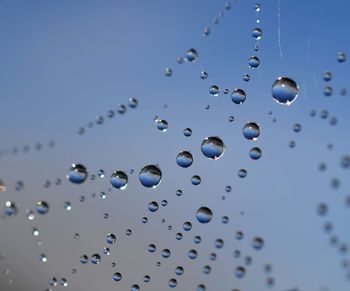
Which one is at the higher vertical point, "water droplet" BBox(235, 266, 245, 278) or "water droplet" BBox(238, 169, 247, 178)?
"water droplet" BBox(238, 169, 247, 178)

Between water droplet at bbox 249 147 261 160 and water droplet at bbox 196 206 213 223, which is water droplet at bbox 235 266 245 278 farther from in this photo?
water droplet at bbox 249 147 261 160

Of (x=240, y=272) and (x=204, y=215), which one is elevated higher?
(x=204, y=215)

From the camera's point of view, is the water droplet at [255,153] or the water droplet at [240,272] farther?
the water droplet at [255,153]

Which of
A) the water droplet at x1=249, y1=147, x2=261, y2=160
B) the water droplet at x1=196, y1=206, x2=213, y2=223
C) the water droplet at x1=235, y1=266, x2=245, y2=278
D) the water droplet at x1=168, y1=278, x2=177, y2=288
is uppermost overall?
the water droplet at x1=249, y1=147, x2=261, y2=160

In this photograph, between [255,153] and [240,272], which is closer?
[240,272]

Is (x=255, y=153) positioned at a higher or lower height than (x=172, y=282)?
higher

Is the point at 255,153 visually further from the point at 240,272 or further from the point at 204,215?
the point at 240,272

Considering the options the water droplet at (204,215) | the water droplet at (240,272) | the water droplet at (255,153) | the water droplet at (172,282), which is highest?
the water droplet at (255,153)

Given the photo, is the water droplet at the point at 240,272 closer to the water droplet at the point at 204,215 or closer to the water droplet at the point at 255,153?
the water droplet at the point at 204,215

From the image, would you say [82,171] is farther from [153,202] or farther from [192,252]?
[192,252]

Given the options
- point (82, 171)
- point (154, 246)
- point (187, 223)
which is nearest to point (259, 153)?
point (187, 223)

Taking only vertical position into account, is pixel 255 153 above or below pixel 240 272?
above
